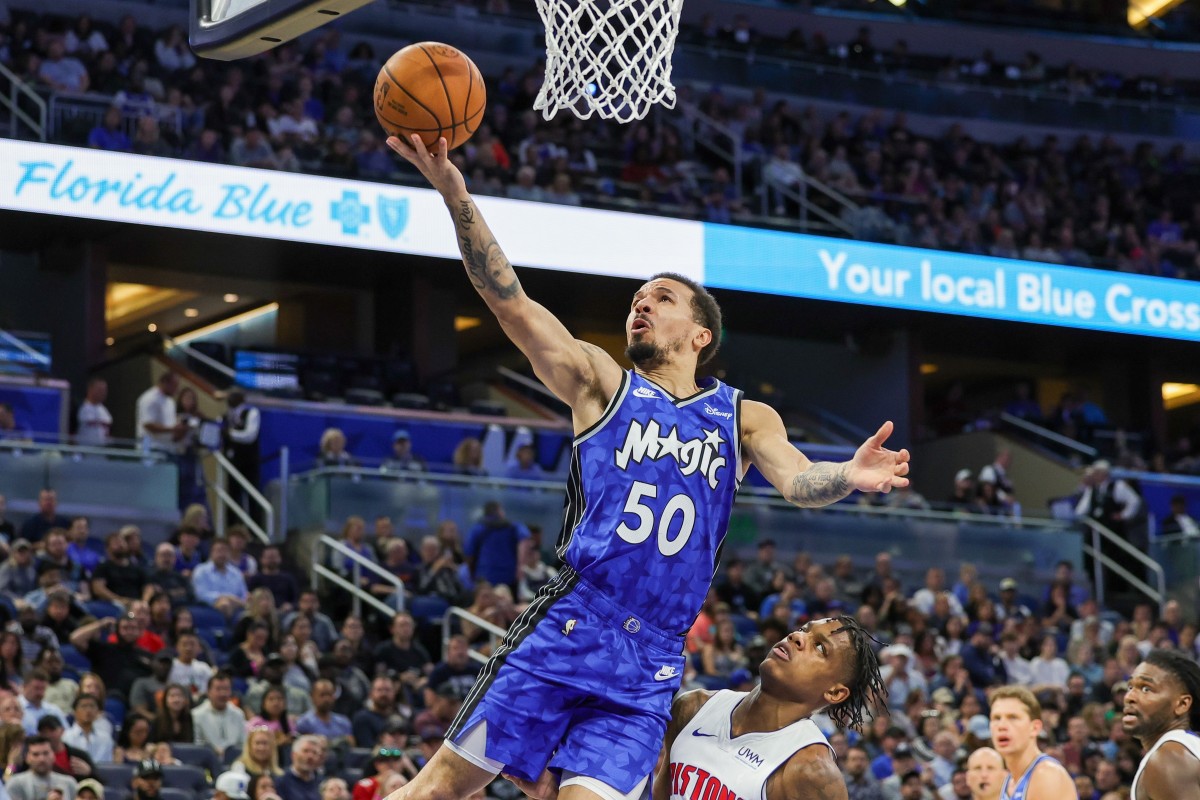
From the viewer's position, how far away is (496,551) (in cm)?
1441

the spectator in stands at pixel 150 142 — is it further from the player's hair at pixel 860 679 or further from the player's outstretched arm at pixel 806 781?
the player's outstretched arm at pixel 806 781

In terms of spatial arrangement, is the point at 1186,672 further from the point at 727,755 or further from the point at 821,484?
the point at 821,484

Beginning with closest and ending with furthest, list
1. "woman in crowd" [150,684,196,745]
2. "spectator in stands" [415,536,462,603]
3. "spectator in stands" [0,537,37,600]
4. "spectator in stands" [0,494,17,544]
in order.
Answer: "woman in crowd" [150,684,196,745] < "spectator in stands" [0,537,37,600] < "spectator in stands" [0,494,17,544] < "spectator in stands" [415,536,462,603]

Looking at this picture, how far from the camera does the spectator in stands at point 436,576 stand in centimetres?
1355

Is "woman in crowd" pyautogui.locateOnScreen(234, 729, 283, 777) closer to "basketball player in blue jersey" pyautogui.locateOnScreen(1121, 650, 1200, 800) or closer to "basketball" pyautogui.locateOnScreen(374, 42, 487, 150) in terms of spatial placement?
"basketball player in blue jersey" pyautogui.locateOnScreen(1121, 650, 1200, 800)

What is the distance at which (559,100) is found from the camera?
607 cm

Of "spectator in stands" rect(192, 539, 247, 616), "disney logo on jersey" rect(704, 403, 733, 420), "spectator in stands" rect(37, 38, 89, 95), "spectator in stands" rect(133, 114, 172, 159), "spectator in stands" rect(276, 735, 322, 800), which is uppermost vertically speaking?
"spectator in stands" rect(37, 38, 89, 95)

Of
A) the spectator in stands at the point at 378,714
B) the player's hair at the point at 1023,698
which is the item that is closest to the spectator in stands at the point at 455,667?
the spectator in stands at the point at 378,714

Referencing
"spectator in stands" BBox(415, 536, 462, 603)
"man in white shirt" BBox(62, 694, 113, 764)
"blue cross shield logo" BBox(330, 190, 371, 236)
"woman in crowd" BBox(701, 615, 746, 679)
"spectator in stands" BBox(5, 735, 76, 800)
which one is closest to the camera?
"spectator in stands" BBox(5, 735, 76, 800)

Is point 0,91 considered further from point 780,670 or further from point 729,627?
point 780,670

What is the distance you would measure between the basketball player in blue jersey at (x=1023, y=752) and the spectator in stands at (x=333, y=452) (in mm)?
9809

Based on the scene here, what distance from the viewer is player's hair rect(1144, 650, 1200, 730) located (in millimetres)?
5801

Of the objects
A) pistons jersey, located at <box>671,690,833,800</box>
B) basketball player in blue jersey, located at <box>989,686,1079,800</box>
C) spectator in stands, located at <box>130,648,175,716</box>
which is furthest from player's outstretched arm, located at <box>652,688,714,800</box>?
spectator in stands, located at <box>130,648,175,716</box>

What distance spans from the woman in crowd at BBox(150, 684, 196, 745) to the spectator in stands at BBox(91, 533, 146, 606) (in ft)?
5.68
